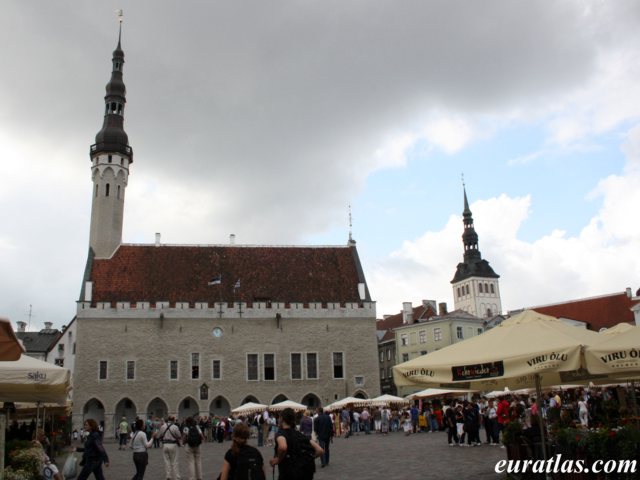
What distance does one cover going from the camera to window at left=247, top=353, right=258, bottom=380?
4159cm

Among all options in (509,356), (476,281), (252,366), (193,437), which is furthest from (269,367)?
(476,281)

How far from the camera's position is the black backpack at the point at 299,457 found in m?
6.52

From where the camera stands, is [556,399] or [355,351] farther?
[355,351]

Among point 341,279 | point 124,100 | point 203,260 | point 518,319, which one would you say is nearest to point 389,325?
point 341,279

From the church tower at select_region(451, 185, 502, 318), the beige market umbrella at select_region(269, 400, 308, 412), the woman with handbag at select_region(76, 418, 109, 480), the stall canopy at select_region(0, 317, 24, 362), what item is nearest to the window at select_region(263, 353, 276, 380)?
the beige market umbrella at select_region(269, 400, 308, 412)

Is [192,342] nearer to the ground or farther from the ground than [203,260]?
nearer to the ground

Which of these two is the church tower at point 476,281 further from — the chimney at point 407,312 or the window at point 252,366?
the window at point 252,366

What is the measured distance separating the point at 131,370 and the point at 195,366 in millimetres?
3980

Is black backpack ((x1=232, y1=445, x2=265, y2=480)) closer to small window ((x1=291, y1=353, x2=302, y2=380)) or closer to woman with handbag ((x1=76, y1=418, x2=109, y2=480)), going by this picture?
woman with handbag ((x1=76, y1=418, x2=109, y2=480))

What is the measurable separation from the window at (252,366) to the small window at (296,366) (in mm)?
2397

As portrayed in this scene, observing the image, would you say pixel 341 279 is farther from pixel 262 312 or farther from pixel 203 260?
pixel 203 260

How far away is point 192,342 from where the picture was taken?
41531 millimetres

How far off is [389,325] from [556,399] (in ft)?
155

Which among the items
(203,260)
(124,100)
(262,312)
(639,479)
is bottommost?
(639,479)
